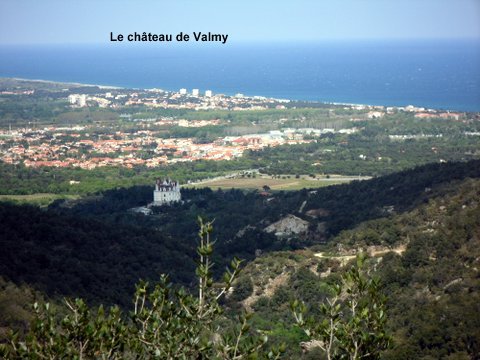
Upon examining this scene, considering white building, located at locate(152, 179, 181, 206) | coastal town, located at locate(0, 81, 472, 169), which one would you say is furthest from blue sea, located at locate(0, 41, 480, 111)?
white building, located at locate(152, 179, 181, 206)

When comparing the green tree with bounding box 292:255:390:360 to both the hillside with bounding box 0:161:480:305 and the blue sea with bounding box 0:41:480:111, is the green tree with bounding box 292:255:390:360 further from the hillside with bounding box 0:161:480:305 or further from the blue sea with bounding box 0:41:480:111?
the blue sea with bounding box 0:41:480:111

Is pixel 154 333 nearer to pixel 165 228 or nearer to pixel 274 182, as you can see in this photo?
pixel 165 228

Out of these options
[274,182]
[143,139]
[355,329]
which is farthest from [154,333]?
[143,139]

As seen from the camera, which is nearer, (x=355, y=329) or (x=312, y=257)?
(x=355, y=329)

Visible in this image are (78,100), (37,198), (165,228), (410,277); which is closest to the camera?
(410,277)

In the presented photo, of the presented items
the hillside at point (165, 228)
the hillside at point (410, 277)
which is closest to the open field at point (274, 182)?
the hillside at point (165, 228)

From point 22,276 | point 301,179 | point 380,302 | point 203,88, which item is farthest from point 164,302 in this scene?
point 203,88
